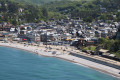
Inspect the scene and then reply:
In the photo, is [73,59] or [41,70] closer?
[41,70]

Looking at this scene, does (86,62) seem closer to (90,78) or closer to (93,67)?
(93,67)

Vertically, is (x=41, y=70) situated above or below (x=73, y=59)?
below

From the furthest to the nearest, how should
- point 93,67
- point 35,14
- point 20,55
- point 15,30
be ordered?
point 35,14 → point 15,30 → point 20,55 → point 93,67

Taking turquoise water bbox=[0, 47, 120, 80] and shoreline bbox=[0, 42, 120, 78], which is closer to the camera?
turquoise water bbox=[0, 47, 120, 80]

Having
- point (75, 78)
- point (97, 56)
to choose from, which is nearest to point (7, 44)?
point (97, 56)

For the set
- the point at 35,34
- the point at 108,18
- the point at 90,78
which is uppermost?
the point at 108,18

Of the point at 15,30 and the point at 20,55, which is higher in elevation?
the point at 15,30

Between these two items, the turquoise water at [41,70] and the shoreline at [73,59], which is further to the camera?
the shoreline at [73,59]

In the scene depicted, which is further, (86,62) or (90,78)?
(86,62)
